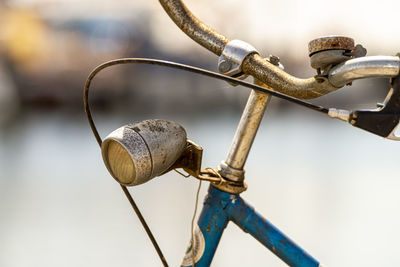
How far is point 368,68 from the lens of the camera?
61 centimetres

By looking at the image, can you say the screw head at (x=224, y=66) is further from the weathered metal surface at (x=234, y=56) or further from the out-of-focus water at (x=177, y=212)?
the out-of-focus water at (x=177, y=212)

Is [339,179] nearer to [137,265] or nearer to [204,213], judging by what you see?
[137,265]

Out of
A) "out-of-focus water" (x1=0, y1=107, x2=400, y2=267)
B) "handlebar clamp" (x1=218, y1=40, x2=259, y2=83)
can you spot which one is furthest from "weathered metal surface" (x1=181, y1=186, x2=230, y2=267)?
"out-of-focus water" (x1=0, y1=107, x2=400, y2=267)

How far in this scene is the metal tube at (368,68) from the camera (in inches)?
24.0

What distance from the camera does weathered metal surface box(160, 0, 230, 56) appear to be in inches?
30.5

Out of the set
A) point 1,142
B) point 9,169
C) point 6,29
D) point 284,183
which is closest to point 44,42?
point 6,29

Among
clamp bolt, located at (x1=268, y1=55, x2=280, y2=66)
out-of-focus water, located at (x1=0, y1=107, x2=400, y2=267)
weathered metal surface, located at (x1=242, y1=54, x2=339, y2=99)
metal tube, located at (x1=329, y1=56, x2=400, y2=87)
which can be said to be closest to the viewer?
metal tube, located at (x1=329, y1=56, x2=400, y2=87)

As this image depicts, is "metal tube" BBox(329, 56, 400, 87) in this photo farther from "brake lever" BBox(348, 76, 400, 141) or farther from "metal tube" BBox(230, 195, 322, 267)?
"metal tube" BBox(230, 195, 322, 267)

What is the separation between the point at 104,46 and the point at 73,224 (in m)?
17.7

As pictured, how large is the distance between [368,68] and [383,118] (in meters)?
0.11

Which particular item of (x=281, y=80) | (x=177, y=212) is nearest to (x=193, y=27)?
(x=281, y=80)

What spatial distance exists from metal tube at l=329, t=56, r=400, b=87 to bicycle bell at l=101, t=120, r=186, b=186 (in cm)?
33

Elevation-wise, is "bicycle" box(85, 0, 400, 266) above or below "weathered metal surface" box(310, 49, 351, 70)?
below

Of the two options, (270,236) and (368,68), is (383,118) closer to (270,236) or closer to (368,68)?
(368,68)
